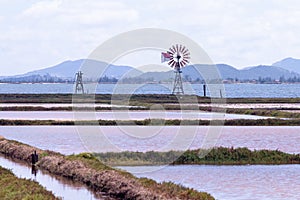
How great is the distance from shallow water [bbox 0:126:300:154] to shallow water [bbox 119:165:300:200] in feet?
16.9

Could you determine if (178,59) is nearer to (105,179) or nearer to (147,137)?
(147,137)

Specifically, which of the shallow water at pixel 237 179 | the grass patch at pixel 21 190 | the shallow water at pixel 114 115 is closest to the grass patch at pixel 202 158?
the shallow water at pixel 237 179

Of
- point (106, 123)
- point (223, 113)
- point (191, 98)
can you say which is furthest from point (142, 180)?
point (191, 98)

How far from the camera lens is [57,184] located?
17.6 metres

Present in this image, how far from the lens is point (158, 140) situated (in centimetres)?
3127

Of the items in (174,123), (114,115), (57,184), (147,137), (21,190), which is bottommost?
(57,184)

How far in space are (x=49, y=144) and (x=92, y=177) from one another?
1204 cm

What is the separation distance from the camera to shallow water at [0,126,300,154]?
93.2 feet

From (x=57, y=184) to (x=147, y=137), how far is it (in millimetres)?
15350

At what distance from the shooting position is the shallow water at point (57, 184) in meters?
16.0

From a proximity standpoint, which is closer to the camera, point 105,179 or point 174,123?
point 105,179

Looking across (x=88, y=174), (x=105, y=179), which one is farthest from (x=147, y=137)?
(x=105, y=179)

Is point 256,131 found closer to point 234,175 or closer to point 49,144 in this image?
point 49,144

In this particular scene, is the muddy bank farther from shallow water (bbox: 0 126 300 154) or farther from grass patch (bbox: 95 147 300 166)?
shallow water (bbox: 0 126 300 154)
